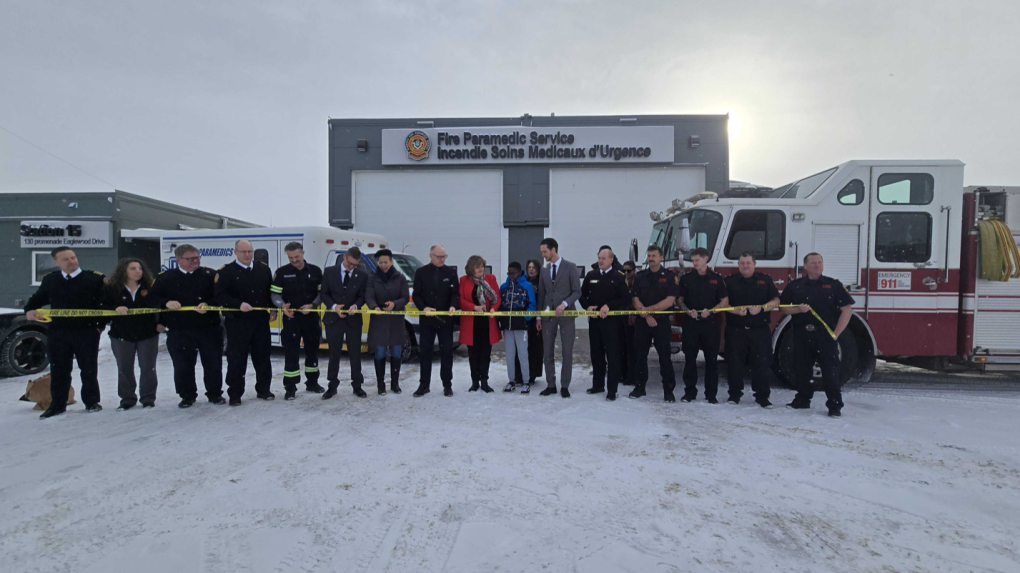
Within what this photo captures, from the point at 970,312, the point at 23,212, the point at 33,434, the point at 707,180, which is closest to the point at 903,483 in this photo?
the point at 970,312

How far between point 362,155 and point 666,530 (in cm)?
1578

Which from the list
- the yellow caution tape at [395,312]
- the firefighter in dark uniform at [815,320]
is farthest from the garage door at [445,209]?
the firefighter in dark uniform at [815,320]

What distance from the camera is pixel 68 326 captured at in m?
5.45

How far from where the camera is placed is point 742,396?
261 inches

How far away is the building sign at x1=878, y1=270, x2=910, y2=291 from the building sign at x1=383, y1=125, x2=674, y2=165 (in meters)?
10.2

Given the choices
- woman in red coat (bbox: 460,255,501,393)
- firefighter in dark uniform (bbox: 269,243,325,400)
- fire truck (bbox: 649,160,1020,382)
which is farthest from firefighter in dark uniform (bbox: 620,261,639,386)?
→ firefighter in dark uniform (bbox: 269,243,325,400)

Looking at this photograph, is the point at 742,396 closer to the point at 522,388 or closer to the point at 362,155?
the point at 522,388

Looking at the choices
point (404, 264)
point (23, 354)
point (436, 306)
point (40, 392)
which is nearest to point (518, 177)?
point (404, 264)

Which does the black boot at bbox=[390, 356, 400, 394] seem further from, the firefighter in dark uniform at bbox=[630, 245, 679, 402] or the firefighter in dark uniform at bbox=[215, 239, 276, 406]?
the firefighter in dark uniform at bbox=[630, 245, 679, 402]

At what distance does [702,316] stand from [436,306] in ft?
10.8

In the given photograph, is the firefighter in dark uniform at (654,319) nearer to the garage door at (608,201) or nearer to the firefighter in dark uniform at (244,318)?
the firefighter in dark uniform at (244,318)

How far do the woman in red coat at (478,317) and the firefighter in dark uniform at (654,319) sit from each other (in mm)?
1827

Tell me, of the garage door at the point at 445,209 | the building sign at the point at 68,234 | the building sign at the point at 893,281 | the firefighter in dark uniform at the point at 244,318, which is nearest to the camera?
the firefighter in dark uniform at the point at 244,318

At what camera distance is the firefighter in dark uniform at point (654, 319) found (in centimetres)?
628
